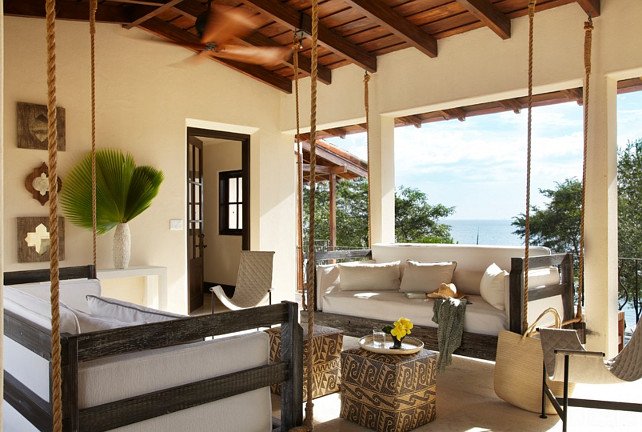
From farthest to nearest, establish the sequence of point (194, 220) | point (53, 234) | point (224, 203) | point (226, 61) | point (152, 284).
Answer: point (224, 203) → point (194, 220) → point (226, 61) → point (152, 284) → point (53, 234)

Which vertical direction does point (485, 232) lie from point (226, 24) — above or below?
below

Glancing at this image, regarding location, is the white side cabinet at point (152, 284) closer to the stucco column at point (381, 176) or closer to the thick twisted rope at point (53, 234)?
the stucco column at point (381, 176)

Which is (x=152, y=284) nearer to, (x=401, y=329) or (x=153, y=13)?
(x=153, y=13)

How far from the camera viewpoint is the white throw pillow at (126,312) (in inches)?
86.7

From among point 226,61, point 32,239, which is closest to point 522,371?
point 32,239

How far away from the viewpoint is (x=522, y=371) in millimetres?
3357

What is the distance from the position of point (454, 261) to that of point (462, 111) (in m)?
2.45

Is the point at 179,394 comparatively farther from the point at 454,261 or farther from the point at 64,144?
the point at 64,144

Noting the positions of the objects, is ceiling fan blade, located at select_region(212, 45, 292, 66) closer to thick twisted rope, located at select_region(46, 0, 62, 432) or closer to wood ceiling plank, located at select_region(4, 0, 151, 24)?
wood ceiling plank, located at select_region(4, 0, 151, 24)

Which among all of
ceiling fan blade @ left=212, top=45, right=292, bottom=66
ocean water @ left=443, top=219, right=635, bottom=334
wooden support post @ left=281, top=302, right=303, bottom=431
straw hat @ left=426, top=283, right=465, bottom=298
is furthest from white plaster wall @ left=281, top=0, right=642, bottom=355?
ocean water @ left=443, top=219, right=635, bottom=334

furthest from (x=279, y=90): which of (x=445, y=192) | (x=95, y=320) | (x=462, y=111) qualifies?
(x=445, y=192)

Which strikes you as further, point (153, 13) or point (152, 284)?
point (152, 284)

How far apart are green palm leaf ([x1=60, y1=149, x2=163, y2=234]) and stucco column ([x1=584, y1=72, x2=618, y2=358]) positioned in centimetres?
406

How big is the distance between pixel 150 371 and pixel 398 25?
4.14 meters
